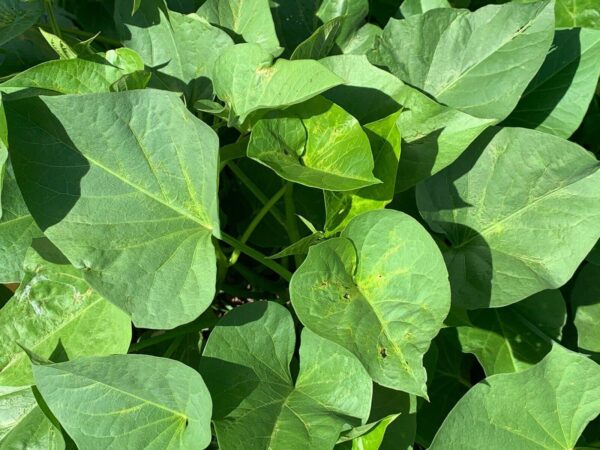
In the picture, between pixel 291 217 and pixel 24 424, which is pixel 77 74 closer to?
pixel 291 217

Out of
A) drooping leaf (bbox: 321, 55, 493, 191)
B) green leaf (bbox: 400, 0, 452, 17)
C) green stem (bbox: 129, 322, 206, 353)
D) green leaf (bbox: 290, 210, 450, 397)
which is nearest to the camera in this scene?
green leaf (bbox: 290, 210, 450, 397)

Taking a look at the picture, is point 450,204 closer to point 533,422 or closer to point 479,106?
point 479,106

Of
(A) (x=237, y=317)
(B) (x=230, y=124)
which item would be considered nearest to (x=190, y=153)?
(B) (x=230, y=124)

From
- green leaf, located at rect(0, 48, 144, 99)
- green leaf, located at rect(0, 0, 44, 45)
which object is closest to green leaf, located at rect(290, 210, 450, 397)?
green leaf, located at rect(0, 48, 144, 99)

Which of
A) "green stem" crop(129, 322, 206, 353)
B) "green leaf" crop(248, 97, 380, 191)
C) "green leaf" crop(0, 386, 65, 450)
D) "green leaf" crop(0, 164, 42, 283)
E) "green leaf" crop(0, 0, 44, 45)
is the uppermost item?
"green leaf" crop(0, 0, 44, 45)

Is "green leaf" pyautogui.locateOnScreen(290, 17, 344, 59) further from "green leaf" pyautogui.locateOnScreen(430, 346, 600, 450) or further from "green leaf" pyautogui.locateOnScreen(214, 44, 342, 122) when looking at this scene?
"green leaf" pyautogui.locateOnScreen(430, 346, 600, 450)

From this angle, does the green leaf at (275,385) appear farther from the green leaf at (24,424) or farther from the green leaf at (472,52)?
the green leaf at (472,52)
